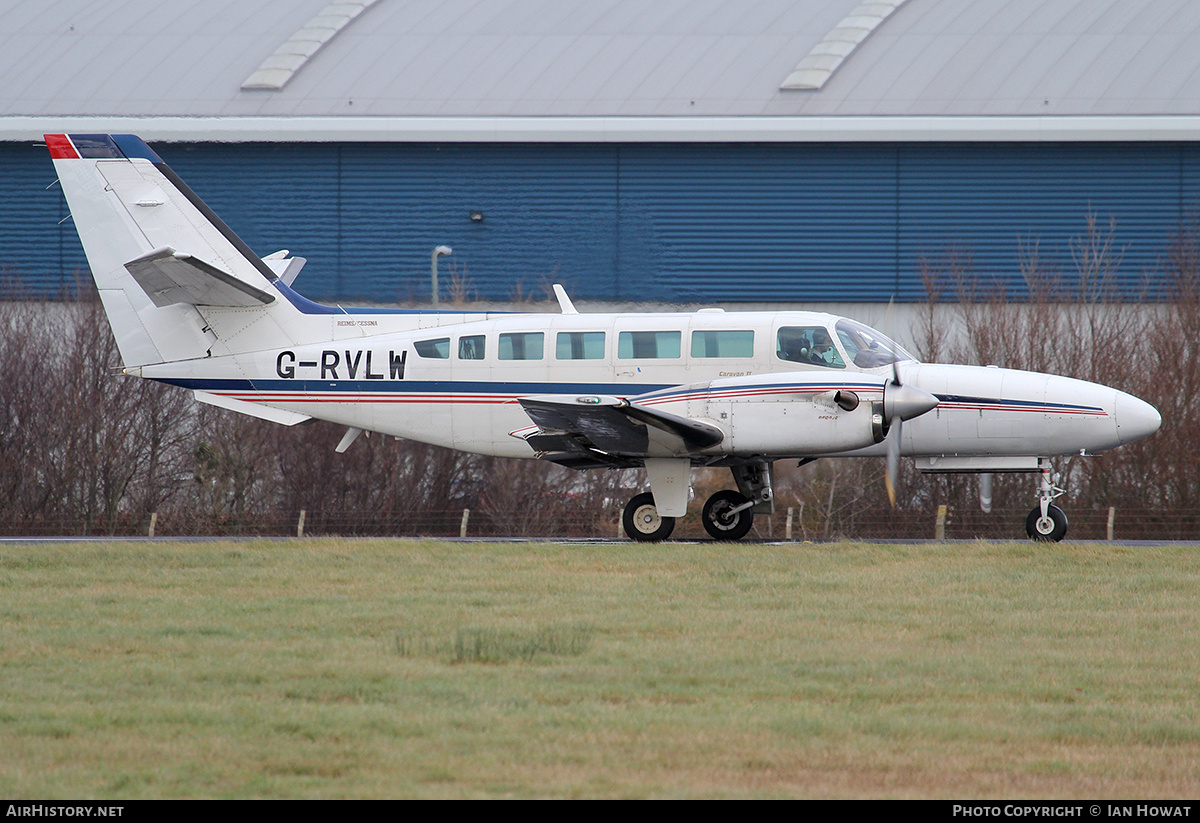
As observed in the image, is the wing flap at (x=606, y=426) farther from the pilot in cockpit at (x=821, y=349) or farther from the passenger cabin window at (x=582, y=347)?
the pilot in cockpit at (x=821, y=349)

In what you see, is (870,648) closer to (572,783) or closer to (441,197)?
(572,783)

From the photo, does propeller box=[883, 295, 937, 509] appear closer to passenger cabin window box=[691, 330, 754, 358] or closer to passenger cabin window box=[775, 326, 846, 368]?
passenger cabin window box=[775, 326, 846, 368]

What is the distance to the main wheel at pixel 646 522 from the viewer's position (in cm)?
1689

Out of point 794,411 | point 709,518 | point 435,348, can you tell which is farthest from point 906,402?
point 435,348

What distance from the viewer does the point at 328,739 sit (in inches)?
261

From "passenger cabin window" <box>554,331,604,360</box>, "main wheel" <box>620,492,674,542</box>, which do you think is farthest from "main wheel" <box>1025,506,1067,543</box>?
"passenger cabin window" <box>554,331,604,360</box>

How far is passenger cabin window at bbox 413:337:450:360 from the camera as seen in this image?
17531mm

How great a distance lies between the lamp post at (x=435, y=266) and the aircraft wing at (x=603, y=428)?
1235 centimetres

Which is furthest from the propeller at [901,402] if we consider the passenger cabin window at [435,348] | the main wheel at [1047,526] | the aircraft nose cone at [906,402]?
the passenger cabin window at [435,348]

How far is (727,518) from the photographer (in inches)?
690
